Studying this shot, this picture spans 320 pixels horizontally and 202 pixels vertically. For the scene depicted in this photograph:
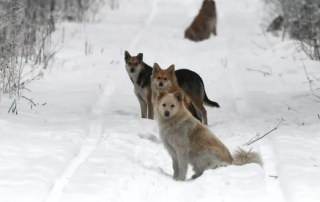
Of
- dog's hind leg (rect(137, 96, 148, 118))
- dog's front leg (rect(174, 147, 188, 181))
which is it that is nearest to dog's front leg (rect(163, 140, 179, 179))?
dog's front leg (rect(174, 147, 188, 181))

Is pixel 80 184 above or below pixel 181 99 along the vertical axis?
below

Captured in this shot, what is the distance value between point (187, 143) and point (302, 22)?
10.7 metres

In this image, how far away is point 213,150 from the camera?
20.3ft

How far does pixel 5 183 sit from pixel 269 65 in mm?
10175

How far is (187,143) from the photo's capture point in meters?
6.40

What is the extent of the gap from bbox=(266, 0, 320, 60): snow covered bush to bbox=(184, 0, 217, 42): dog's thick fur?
222 cm

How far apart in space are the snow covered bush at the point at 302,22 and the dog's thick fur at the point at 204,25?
7.30 ft

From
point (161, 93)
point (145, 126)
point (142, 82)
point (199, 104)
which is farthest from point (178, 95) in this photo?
point (142, 82)

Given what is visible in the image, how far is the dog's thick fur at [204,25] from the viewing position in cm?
1764

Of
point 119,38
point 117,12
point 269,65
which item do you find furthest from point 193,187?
point 117,12

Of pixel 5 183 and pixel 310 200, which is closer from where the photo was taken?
pixel 310 200

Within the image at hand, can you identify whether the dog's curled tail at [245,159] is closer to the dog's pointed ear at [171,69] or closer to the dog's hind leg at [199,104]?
the dog's pointed ear at [171,69]

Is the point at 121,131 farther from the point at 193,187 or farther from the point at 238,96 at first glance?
the point at 238,96

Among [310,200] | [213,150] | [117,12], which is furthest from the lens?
[117,12]
